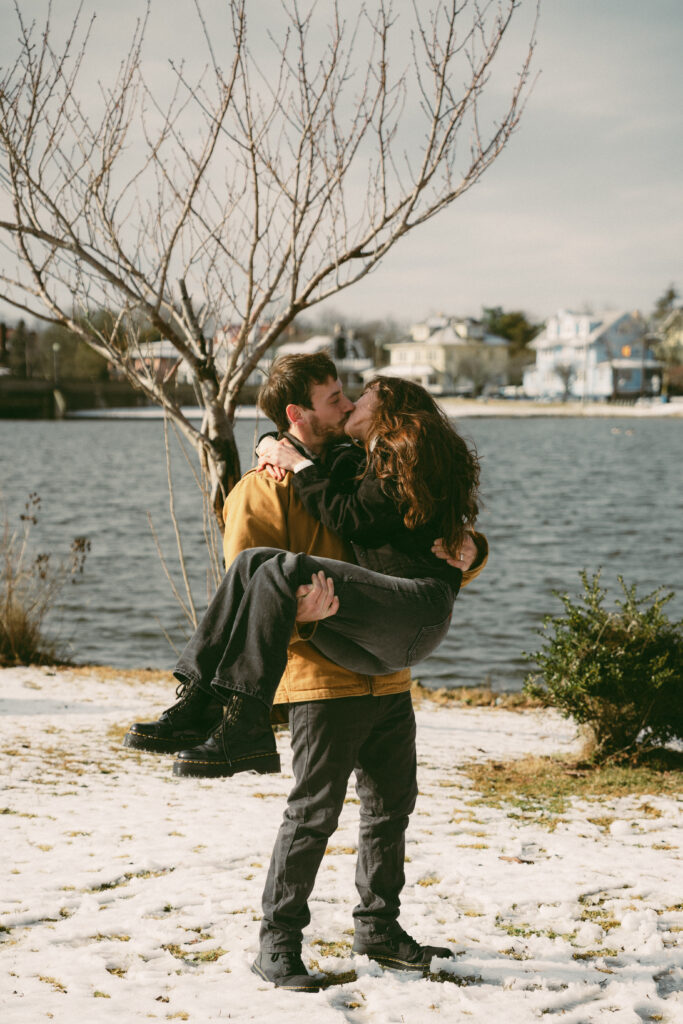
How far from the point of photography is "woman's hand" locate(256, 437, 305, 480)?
3150 millimetres

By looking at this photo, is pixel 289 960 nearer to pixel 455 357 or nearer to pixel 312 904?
pixel 312 904

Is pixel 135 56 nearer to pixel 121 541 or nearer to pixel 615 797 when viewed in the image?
pixel 615 797

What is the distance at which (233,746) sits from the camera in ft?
9.84

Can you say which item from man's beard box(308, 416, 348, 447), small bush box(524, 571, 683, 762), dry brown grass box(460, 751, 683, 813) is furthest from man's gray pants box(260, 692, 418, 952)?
small bush box(524, 571, 683, 762)

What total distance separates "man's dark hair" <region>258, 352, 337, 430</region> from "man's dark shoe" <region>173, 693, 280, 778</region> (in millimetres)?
934

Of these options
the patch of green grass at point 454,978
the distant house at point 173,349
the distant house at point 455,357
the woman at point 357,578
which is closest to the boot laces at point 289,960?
the patch of green grass at point 454,978

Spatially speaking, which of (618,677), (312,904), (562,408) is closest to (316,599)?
(312,904)

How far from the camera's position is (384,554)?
3170mm

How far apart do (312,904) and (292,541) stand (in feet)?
5.72

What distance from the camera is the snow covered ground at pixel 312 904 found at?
3227 millimetres

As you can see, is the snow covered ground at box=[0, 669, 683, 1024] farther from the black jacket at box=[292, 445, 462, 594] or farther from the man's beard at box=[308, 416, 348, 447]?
the man's beard at box=[308, 416, 348, 447]

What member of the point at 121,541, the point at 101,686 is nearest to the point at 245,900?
the point at 101,686

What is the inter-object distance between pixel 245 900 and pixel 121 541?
20881 millimetres

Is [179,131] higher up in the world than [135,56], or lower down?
lower down
